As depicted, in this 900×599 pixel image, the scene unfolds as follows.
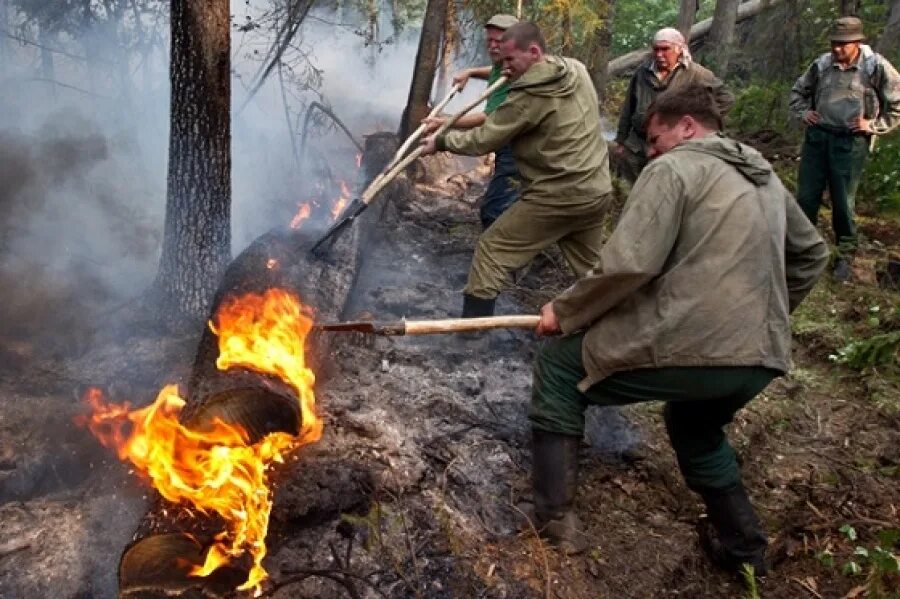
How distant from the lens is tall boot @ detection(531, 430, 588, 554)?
3.38 m

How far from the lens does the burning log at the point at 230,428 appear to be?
292 cm

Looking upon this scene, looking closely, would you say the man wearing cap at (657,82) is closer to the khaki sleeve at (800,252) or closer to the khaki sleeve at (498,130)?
the khaki sleeve at (498,130)

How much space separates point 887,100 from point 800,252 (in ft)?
13.3

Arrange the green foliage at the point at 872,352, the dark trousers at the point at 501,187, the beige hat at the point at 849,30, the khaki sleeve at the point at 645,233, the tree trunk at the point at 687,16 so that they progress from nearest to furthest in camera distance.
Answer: the khaki sleeve at the point at 645,233 → the green foliage at the point at 872,352 → the beige hat at the point at 849,30 → the dark trousers at the point at 501,187 → the tree trunk at the point at 687,16

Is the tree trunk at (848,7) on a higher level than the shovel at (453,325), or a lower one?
higher

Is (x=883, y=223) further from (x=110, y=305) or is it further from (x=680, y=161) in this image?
(x=110, y=305)

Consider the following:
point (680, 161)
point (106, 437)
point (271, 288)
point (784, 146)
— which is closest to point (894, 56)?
point (784, 146)

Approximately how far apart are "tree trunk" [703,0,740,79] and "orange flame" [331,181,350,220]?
8.24 meters

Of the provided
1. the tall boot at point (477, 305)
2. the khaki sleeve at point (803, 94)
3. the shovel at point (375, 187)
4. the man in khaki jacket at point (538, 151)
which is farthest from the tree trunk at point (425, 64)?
the khaki sleeve at point (803, 94)

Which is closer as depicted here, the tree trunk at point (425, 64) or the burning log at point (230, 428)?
the burning log at point (230, 428)

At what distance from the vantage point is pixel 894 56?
30.4ft

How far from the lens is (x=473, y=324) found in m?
3.42

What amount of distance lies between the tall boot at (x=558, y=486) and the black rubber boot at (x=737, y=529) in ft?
2.26

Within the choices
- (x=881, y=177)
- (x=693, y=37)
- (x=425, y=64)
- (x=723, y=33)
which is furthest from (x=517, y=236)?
(x=693, y=37)
